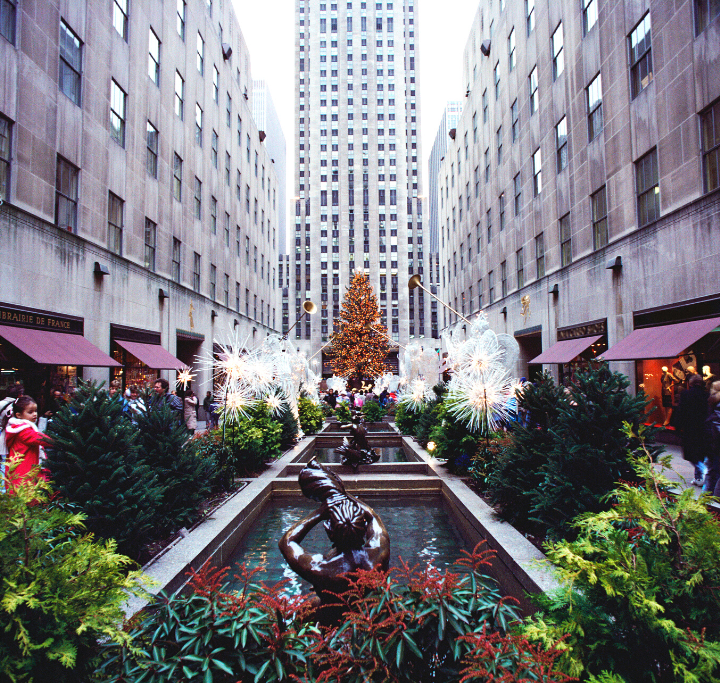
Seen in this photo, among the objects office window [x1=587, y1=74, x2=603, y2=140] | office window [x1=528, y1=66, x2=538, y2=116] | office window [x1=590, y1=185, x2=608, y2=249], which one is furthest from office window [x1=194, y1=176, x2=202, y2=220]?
office window [x1=590, y1=185, x2=608, y2=249]

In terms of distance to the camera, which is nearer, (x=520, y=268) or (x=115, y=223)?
(x=115, y=223)

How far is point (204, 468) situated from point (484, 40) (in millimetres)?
37485

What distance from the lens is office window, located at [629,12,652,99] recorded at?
14924mm

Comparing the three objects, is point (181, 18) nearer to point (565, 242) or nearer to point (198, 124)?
point (198, 124)

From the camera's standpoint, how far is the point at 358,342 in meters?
43.7

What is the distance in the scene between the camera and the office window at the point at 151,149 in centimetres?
2086

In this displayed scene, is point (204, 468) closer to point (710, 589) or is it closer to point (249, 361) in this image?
point (249, 361)

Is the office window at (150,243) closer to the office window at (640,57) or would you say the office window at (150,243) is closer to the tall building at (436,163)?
the office window at (640,57)

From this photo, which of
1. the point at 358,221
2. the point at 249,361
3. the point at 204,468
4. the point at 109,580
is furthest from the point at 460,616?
the point at 358,221

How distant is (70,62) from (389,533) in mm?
17575

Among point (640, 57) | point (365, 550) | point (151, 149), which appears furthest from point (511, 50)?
point (365, 550)

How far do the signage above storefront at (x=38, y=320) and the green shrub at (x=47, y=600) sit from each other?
479 inches

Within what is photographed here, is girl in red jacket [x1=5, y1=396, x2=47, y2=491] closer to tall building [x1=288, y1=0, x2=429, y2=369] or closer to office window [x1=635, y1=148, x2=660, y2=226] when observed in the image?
office window [x1=635, y1=148, x2=660, y2=226]

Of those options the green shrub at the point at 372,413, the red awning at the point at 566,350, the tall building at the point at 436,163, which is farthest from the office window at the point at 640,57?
the tall building at the point at 436,163
